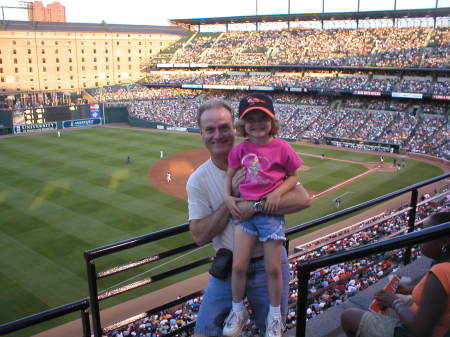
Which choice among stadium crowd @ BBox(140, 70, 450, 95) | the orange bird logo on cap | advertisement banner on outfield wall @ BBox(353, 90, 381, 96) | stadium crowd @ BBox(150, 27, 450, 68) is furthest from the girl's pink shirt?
stadium crowd @ BBox(150, 27, 450, 68)

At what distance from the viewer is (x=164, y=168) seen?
119 feet

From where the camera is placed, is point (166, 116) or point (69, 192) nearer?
point (69, 192)

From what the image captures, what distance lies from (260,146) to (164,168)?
33106mm

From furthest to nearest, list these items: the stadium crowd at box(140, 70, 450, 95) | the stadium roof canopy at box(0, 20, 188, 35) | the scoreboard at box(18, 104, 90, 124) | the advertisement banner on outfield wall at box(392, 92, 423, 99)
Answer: the stadium roof canopy at box(0, 20, 188, 35) → the scoreboard at box(18, 104, 90, 124) → the stadium crowd at box(140, 70, 450, 95) → the advertisement banner on outfield wall at box(392, 92, 423, 99)

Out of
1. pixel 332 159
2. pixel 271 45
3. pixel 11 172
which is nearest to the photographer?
pixel 11 172

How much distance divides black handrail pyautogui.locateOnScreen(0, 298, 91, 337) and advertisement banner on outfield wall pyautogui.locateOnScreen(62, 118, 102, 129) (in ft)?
194

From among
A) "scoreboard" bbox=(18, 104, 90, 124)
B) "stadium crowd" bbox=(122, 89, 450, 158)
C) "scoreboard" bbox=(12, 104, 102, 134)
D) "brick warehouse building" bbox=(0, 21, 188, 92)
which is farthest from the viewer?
"brick warehouse building" bbox=(0, 21, 188, 92)

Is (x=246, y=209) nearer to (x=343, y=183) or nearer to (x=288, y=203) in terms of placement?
(x=288, y=203)

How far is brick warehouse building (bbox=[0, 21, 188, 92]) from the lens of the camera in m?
85.8

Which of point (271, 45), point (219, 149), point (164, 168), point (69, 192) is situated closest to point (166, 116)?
point (271, 45)

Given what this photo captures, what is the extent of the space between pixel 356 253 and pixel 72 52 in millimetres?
99519

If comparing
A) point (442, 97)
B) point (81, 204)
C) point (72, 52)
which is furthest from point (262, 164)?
point (72, 52)

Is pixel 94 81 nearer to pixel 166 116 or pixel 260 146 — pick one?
pixel 166 116

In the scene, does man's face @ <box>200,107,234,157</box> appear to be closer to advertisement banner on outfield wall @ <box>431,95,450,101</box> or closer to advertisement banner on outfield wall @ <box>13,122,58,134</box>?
advertisement banner on outfield wall @ <box>431,95,450,101</box>
